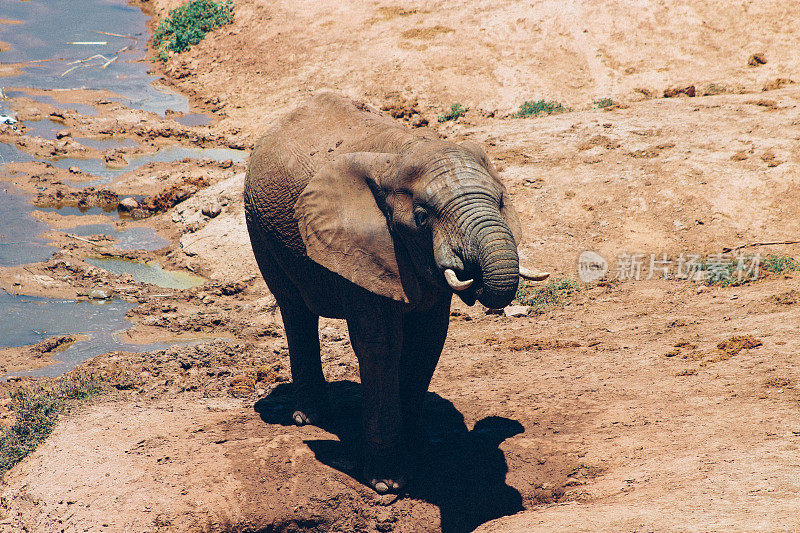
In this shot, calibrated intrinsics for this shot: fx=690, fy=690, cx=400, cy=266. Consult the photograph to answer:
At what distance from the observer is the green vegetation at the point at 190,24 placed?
24172 mm

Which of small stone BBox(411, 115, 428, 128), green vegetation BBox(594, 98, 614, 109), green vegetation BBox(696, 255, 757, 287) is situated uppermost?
green vegetation BBox(594, 98, 614, 109)

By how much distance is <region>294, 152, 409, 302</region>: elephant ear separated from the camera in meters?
5.50

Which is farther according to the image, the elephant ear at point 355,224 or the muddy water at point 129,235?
the muddy water at point 129,235

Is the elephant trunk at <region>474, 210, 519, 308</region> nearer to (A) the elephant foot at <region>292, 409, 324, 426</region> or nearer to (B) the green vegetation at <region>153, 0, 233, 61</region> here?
(A) the elephant foot at <region>292, 409, 324, 426</region>

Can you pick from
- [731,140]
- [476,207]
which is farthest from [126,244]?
[731,140]

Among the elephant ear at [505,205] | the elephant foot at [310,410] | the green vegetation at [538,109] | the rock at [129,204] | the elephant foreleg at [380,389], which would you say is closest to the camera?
the elephant ear at [505,205]

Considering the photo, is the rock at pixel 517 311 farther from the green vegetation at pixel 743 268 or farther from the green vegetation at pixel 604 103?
the green vegetation at pixel 604 103

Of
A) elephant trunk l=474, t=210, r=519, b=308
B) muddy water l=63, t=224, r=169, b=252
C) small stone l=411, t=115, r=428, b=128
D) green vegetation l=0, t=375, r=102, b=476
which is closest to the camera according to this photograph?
elephant trunk l=474, t=210, r=519, b=308

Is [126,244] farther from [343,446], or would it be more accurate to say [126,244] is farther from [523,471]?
[523,471]

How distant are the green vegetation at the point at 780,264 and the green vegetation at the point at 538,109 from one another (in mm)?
7163

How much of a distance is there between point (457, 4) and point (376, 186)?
1729 cm

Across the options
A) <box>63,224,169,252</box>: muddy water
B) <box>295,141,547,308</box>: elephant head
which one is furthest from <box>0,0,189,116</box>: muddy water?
<box>295,141,547,308</box>: elephant head

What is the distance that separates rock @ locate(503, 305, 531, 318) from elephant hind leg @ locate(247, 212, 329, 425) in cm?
371

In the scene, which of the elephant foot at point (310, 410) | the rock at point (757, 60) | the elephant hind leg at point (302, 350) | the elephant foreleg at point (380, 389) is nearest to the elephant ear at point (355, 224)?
the elephant foreleg at point (380, 389)
